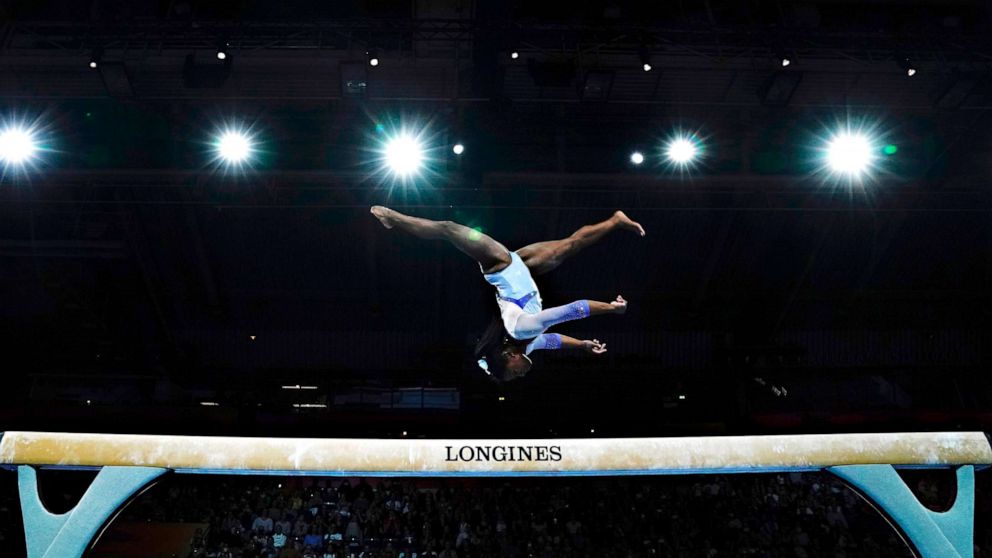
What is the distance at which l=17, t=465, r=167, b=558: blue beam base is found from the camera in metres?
4.44

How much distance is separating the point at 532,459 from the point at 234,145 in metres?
10.1

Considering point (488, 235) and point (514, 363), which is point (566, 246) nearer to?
point (514, 363)

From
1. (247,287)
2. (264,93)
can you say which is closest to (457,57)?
(264,93)

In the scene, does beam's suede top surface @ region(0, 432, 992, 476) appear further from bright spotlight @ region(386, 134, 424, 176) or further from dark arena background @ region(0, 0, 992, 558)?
bright spotlight @ region(386, 134, 424, 176)

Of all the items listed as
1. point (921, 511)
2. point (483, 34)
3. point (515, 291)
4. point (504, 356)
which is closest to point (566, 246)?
point (515, 291)

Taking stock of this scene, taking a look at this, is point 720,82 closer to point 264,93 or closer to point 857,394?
point 264,93

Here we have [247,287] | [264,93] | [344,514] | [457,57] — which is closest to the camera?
[457,57]

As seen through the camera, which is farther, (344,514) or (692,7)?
(344,514)

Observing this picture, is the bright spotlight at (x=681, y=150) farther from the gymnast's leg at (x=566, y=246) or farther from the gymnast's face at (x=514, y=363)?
the gymnast's face at (x=514, y=363)

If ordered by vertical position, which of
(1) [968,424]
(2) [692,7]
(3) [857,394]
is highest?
(2) [692,7]

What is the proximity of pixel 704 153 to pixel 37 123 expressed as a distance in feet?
40.6

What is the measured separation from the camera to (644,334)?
17375mm

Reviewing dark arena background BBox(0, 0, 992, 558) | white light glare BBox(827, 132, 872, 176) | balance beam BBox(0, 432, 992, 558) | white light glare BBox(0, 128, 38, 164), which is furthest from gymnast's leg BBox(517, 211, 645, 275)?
white light glare BBox(0, 128, 38, 164)

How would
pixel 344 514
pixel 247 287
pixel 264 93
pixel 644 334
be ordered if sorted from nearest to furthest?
pixel 264 93
pixel 344 514
pixel 247 287
pixel 644 334
